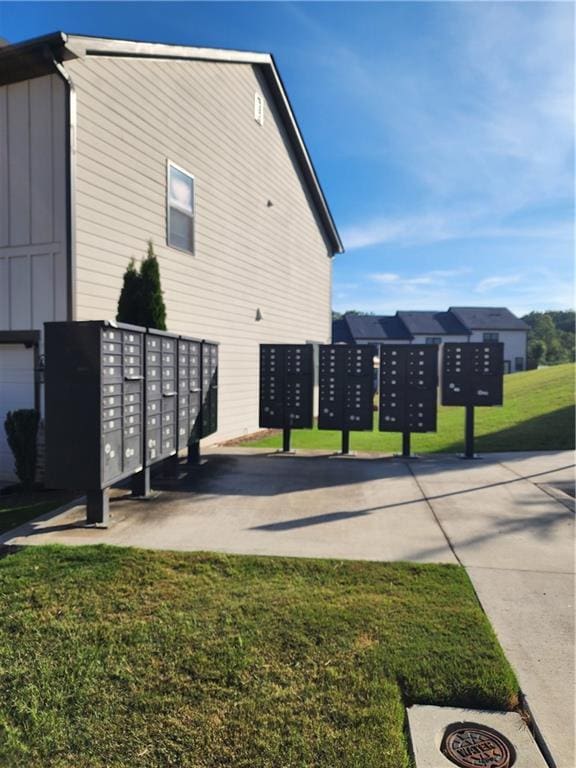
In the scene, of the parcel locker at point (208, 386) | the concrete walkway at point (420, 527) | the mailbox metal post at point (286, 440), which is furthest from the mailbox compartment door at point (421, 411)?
the parcel locker at point (208, 386)

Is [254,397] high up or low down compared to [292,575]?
up

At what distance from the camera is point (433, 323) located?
44.8 m

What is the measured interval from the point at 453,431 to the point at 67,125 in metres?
10.0

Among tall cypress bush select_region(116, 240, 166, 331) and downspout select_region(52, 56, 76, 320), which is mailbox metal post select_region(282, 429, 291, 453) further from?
downspout select_region(52, 56, 76, 320)

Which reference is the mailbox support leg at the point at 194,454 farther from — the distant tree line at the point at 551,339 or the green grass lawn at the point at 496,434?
the distant tree line at the point at 551,339

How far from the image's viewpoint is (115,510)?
533 centimetres

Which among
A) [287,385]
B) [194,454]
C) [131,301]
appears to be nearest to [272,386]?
[287,385]

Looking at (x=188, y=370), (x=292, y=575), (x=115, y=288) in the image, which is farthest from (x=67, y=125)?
(x=292, y=575)

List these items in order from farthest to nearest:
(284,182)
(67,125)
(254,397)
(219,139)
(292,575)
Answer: (284,182)
(254,397)
(219,139)
(67,125)
(292,575)

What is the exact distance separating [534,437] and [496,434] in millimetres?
894

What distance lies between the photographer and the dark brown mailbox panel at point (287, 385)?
851cm

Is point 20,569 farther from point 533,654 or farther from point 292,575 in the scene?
point 533,654

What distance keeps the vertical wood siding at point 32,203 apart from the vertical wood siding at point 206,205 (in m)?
0.29

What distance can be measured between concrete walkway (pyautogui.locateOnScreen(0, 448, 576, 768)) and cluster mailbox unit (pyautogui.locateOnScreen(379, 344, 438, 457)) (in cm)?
83
